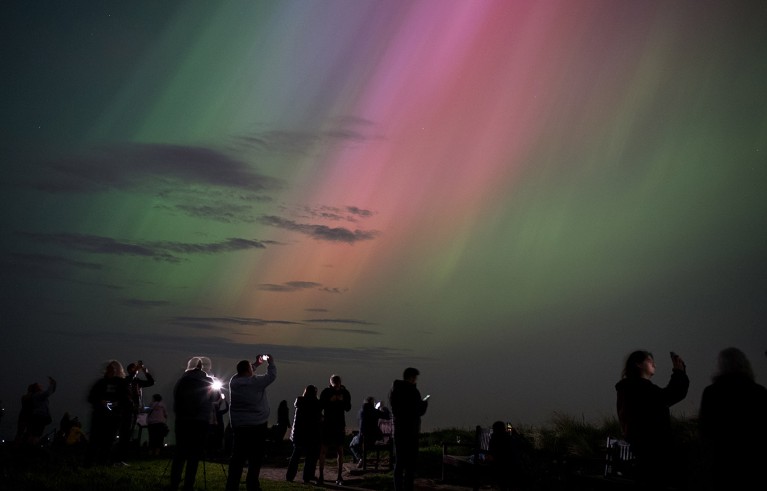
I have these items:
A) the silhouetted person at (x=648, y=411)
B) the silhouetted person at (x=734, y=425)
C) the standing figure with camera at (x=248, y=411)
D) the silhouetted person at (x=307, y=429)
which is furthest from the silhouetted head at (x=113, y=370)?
the silhouetted person at (x=734, y=425)

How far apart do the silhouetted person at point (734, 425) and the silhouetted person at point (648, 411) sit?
0.89 metres

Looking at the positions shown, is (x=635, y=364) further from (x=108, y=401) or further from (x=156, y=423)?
Answer: (x=156, y=423)

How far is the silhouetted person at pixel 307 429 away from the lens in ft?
51.1

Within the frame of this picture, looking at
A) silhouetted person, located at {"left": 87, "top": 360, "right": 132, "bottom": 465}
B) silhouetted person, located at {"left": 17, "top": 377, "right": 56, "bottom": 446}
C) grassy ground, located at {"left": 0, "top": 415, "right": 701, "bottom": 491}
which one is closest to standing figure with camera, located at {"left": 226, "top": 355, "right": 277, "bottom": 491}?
grassy ground, located at {"left": 0, "top": 415, "right": 701, "bottom": 491}

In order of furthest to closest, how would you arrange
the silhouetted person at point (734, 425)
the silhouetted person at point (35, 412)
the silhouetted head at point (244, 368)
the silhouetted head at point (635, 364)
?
1. the silhouetted person at point (35, 412)
2. the silhouetted head at point (244, 368)
3. the silhouetted head at point (635, 364)
4. the silhouetted person at point (734, 425)

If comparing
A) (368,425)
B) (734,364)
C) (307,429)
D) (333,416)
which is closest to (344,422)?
(333,416)

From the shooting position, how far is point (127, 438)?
17.4 meters

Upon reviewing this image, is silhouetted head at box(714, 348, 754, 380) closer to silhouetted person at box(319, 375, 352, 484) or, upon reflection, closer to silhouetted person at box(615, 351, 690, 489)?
silhouetted person at box(615, 351, 690, 489)

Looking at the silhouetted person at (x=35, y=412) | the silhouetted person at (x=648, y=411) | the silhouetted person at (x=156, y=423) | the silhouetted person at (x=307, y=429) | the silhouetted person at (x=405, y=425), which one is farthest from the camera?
the silhouetted person at (x=156, y=423)

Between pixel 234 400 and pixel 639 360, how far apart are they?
6080 mm

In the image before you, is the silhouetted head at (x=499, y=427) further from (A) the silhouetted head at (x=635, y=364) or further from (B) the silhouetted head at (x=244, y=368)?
(A) the silhouetted head at (x=635, y=364)

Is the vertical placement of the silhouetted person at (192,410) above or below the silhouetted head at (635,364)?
below

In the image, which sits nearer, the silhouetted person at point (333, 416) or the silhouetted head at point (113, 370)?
the silhouetted head at point (113, 370)

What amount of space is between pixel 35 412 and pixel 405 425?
34.7ft
